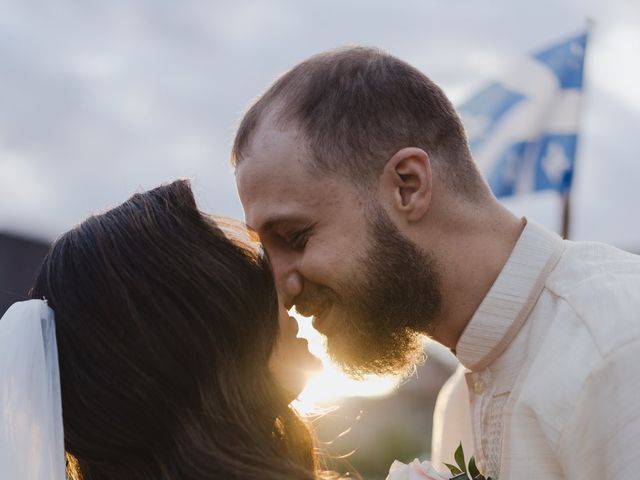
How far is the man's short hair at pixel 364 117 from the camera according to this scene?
3738mm

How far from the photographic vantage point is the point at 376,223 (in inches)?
145

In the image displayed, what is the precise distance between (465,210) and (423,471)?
97 centimetres

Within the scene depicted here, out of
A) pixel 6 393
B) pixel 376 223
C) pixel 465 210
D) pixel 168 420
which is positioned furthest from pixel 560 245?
pixel 6 393

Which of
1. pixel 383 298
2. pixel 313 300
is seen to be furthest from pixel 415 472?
pixel 313 300

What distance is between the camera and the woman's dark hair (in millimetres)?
2877

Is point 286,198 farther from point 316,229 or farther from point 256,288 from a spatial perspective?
point 256,288

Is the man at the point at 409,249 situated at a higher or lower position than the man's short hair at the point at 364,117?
lower

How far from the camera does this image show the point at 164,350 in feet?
9.43

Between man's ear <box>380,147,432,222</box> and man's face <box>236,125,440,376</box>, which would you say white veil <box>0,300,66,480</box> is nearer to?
man's face <box>236,125,440,376</box>

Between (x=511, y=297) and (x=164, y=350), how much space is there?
1.21 m

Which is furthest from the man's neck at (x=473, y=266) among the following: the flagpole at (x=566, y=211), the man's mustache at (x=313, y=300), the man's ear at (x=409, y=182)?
the flagpole at (x=566, y=211)

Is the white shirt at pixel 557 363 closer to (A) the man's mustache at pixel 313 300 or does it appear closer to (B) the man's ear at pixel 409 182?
(B) the man's ear at pixel 409 182

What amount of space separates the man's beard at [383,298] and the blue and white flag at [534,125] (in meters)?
5.52

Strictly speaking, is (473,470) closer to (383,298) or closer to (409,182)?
(383,298)
